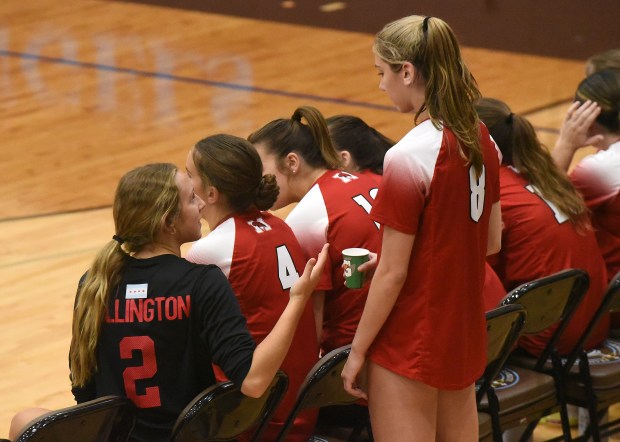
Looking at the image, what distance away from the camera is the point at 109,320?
9.33 ft

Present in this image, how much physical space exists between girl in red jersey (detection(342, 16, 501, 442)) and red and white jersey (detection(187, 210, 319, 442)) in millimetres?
411

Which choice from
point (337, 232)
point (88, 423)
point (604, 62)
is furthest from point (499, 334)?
point (604, 62)

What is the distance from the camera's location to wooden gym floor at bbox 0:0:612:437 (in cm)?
583

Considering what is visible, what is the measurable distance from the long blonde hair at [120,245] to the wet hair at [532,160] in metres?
1.45

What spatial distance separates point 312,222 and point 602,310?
1.07m

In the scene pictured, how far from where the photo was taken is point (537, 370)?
389cm

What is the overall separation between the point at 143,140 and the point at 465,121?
6120 millimetres

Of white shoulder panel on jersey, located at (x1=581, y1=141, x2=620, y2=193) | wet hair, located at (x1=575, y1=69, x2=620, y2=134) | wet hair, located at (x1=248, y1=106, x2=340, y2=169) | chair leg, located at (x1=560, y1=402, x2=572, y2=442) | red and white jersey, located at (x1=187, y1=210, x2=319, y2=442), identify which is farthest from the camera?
wet hair, located at (x1=575, y1=69, x2=620, y2=134)

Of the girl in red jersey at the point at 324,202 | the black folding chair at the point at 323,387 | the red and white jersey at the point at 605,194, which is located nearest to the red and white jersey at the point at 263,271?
the black folding chair at the point at 323,387

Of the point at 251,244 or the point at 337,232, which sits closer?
the point at 251,244

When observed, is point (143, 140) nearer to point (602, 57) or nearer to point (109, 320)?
point (602, 57)

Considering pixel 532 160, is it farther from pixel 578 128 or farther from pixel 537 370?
pixel 537 370

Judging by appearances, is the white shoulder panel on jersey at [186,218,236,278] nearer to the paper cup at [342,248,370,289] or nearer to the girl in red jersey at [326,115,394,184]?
the paper cup at [342,248,370,289]

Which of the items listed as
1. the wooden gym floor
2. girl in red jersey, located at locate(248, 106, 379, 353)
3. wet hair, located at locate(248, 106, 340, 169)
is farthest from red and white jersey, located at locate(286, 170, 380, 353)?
the wooden gym floor
